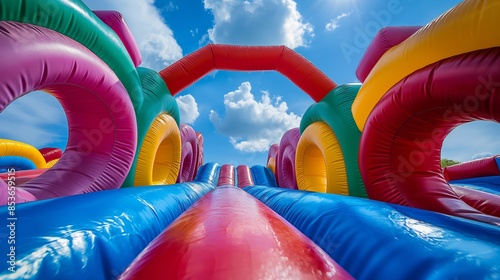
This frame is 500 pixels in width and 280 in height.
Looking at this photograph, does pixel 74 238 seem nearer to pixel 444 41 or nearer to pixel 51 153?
pixel 444 41

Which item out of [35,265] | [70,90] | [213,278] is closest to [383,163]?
[213,278]

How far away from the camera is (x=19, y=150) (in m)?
5.21

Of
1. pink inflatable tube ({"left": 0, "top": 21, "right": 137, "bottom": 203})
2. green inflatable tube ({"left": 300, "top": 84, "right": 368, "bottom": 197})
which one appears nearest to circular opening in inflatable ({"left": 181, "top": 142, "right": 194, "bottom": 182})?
green inflatable tube ({"left": 300, "top": 84, "right": 368, "bottom": 197})

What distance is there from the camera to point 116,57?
5.81 feet

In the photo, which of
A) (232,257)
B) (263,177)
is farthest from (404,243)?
(263,177)

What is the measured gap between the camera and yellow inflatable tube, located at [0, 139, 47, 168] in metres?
4.98

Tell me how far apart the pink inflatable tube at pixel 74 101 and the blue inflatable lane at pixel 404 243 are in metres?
1.15

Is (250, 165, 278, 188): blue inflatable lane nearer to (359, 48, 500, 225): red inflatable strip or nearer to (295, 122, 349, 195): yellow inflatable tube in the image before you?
(295, 122, 349, 195): yellow inflatable tube

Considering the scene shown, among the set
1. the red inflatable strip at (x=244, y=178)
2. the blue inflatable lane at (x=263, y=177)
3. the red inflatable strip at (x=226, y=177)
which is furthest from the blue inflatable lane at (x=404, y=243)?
the blue inflatable lane at (x=263, y=177)

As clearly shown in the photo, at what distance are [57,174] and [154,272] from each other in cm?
146

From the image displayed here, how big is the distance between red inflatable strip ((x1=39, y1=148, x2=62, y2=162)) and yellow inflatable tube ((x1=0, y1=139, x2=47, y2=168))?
4.00 ft

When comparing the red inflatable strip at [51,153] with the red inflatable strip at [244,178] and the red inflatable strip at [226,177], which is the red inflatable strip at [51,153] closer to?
the red inflatable strip at [226,177]

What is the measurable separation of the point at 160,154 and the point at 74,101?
76.9 inches

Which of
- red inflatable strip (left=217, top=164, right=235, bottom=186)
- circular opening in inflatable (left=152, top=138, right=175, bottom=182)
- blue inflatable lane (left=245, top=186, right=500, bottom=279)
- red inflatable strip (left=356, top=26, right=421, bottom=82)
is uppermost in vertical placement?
red inflatable strip (left=356, top=26, right=421, bottom=82)
